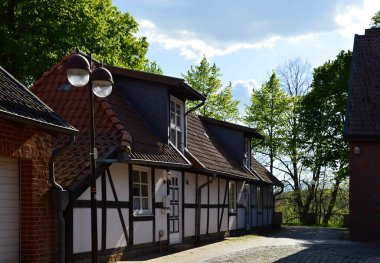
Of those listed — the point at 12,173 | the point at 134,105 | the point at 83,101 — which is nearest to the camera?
the point at 12,173

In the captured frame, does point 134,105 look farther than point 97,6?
No

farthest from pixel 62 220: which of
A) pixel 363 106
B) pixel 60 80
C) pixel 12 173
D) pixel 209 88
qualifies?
pixel 209 88

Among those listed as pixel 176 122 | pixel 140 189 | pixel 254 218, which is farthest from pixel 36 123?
pixel 254 218

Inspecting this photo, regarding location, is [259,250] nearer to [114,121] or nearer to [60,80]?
[114,121]

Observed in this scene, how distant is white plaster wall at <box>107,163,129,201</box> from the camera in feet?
45.0

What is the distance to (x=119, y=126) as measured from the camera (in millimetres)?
14289

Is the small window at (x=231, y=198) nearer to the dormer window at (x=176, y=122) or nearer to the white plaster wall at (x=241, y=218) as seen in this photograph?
the white plaster wall at (x=241, y=218)

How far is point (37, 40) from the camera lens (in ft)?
82.4

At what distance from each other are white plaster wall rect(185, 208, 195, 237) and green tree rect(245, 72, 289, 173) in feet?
83.4

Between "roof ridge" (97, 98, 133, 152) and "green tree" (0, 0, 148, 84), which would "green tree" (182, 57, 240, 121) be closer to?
"green tree" (0, 0, 148, 84)

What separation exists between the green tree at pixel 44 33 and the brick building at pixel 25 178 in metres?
13.9

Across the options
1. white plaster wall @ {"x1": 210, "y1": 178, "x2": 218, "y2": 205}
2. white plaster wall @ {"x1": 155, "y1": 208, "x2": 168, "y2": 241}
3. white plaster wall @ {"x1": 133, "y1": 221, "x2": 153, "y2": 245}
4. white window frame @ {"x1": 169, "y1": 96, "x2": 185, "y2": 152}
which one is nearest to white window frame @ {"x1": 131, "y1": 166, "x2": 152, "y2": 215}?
white plaster wall @ {"x1": 133, "y1": 221, "x2": 153, "y2": 245}

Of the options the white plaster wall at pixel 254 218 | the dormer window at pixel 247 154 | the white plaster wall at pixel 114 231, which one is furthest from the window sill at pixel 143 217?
the white plaster wall at pixel 254 218

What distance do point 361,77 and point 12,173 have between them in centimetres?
1782
